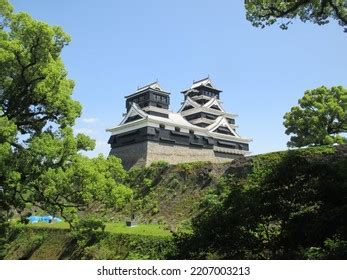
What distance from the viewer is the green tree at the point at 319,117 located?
27.1 m

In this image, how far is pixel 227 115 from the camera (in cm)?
4853

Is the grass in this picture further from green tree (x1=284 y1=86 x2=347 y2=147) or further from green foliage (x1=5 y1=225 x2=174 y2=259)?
green tree (x1=284 y1=86 x2=347 y2=147)

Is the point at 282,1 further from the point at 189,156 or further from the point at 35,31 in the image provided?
the point at 189,156

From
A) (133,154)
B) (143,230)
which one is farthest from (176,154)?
(143,230)

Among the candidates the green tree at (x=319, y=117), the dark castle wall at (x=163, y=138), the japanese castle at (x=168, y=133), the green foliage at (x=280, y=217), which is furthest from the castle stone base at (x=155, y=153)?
the green foliage at (x=280, y=217)

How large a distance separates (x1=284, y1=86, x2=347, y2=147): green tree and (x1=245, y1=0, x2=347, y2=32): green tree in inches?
674

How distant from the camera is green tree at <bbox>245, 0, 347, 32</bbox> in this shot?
10.4 metres

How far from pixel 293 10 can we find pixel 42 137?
763 cm

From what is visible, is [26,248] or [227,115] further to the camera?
[227,115]

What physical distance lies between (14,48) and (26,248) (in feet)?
55.7

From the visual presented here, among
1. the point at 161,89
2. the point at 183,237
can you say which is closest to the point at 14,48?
the point at 183,237

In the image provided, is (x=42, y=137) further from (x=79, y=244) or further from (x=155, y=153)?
(x=155, y=153)

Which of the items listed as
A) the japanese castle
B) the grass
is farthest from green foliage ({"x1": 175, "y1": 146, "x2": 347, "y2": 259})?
the japanese castle
